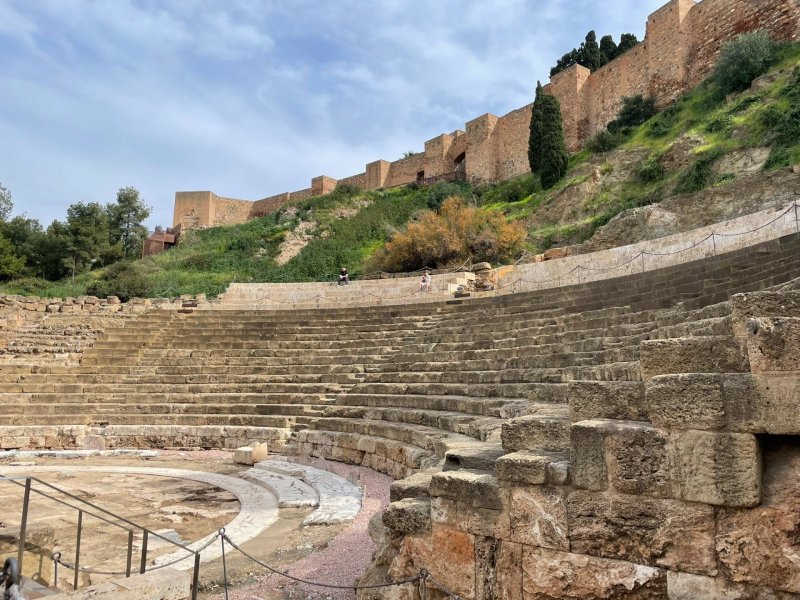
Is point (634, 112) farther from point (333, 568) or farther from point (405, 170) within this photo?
point (333, 568)

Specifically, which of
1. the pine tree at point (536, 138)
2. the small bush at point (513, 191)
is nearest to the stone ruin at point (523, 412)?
the small bush at point (513, 191)

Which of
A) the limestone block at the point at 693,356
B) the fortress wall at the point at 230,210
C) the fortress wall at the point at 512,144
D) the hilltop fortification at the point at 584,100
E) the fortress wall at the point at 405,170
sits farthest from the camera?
the fortress wall at the point at 230,210

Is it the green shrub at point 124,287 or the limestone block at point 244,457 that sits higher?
the green shrub at point 124,287

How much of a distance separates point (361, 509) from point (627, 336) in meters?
4.12

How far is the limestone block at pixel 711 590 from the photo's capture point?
2291 millimetres

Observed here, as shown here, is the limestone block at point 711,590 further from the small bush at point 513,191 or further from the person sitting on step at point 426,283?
the small bush at point 513,191

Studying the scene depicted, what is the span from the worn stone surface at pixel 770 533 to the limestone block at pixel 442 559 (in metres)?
1.22

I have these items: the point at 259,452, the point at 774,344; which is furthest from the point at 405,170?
the point at 774,344

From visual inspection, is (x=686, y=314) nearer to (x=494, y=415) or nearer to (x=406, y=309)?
(x=494, y=415)

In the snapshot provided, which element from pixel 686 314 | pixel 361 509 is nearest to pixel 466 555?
pixel 361 509

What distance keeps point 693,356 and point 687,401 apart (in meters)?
0.31

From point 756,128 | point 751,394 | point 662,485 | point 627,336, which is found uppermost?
point 756,128

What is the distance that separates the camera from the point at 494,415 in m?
6.87

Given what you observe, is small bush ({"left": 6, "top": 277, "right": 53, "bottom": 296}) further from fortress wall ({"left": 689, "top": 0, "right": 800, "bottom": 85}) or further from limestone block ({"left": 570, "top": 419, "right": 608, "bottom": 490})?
fortress wall ({"left": 689, "top": 0, "right": 800, "bottom": 85})
